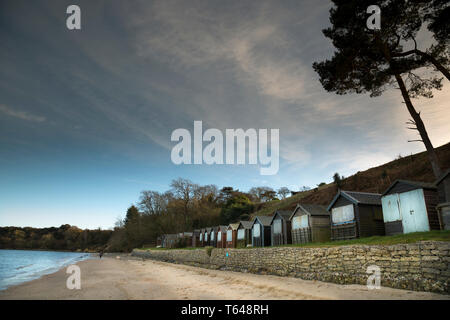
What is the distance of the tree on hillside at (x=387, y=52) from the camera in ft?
43.0

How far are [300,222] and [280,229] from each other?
3798 mm

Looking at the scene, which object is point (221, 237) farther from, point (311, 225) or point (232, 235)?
point (311, 225)

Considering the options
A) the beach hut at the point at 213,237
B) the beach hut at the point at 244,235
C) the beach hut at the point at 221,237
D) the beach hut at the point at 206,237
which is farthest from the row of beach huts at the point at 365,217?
the beach hut at the point at 206,237

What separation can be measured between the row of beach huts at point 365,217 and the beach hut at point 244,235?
9.2 inches

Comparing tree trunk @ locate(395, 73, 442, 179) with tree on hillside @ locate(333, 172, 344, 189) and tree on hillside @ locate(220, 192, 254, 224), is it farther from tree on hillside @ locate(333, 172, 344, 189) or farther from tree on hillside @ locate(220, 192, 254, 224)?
tree on hillside @ locate(220, 192, 254, 224)

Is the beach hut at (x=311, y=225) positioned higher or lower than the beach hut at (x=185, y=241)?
higher

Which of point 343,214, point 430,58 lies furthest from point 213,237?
point 430,58

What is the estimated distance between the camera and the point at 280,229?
2781 cm

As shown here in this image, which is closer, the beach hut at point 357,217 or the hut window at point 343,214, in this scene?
the beach hut at point 357,217

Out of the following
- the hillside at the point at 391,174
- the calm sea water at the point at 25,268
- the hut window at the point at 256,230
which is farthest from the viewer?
the hillside at the point at 391,174

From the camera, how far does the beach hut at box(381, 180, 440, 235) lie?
49.1 ft

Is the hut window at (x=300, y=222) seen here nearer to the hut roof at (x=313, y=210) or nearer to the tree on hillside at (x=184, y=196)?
the hut roof at (x=313, y=210)

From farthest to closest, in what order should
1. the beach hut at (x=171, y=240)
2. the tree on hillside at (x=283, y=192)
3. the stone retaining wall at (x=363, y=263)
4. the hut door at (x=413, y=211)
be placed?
the tree on hillside at (x=283, y=192) < the beach hut at (x=171, y=240) < the hut door at (x=413, y=211) < the stone retaining wall at (x=363, y=263)

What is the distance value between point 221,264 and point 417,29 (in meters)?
25.4
